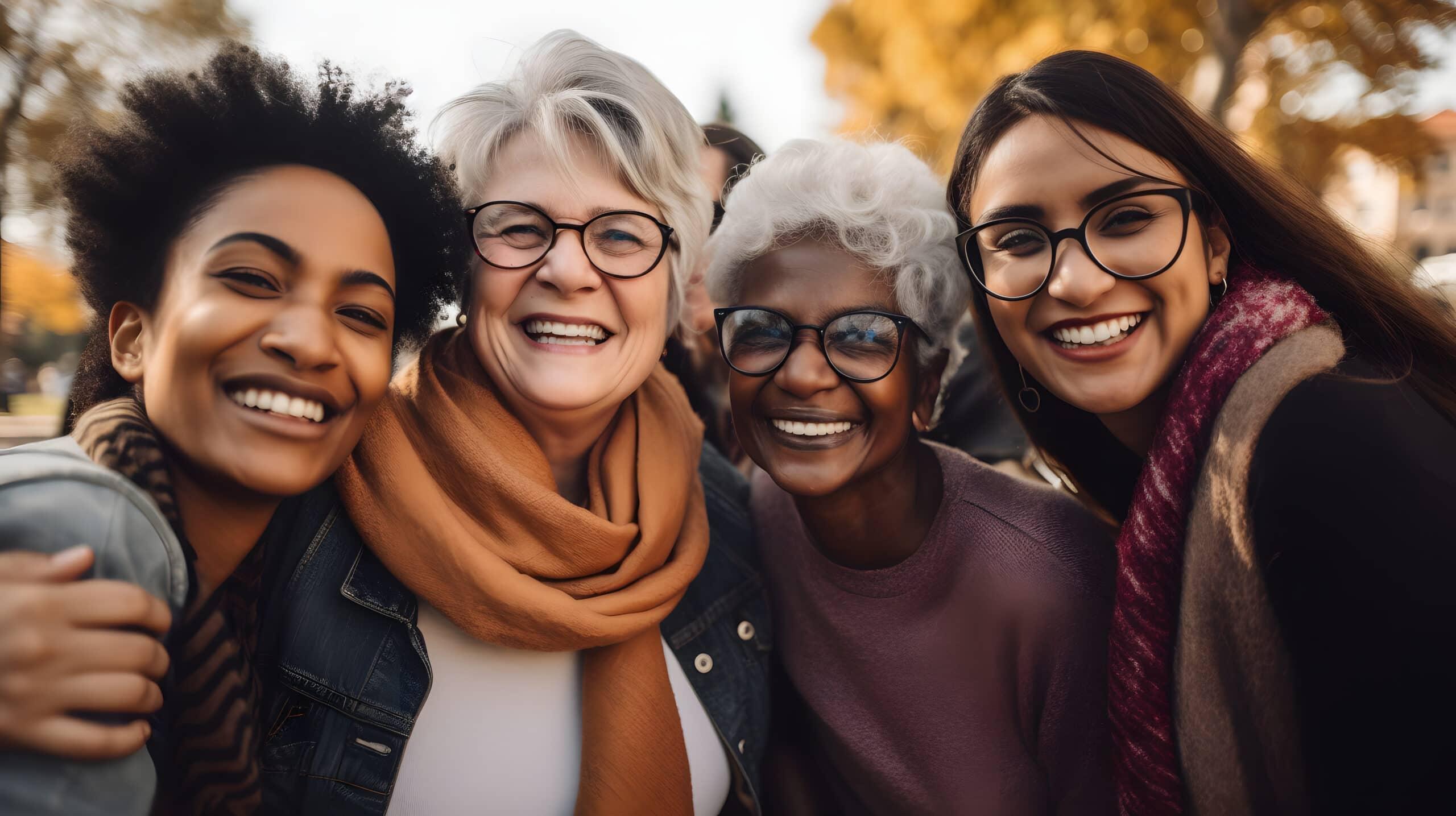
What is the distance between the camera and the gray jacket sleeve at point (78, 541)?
1.28 metres

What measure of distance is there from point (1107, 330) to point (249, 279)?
6.76 ft

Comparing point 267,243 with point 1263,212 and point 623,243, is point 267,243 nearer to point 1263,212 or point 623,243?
point 623,243

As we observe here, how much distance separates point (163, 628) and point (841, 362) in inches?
70.5

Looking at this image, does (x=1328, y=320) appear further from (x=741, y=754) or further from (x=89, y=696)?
(x=89, y=696)

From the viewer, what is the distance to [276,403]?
65.8 inches

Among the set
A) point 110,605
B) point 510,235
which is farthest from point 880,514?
point 110,605

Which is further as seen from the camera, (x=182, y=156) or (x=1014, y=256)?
(x=1014, y=256)

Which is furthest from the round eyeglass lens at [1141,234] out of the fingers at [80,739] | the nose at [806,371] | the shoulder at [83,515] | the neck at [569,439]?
the fingers at [80,739]

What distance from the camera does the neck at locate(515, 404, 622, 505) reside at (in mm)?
2457

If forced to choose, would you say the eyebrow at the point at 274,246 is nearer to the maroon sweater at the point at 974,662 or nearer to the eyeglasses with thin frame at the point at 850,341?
the eyeglasses with thin frame at the point at 850,341

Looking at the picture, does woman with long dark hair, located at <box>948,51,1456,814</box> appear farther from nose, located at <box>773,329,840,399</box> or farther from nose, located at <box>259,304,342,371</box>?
nose, located at <box>259,304,342,371</box>

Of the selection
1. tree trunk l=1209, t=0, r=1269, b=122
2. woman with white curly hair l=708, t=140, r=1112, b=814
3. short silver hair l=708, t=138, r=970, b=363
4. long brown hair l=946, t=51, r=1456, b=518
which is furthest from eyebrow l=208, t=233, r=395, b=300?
tree trunk l=1209, t=0, r=1269, b=122

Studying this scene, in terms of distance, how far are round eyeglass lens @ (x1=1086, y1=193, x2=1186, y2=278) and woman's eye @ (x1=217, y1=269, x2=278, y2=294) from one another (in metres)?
1.97

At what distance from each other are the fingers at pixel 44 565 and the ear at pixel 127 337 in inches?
20.1
